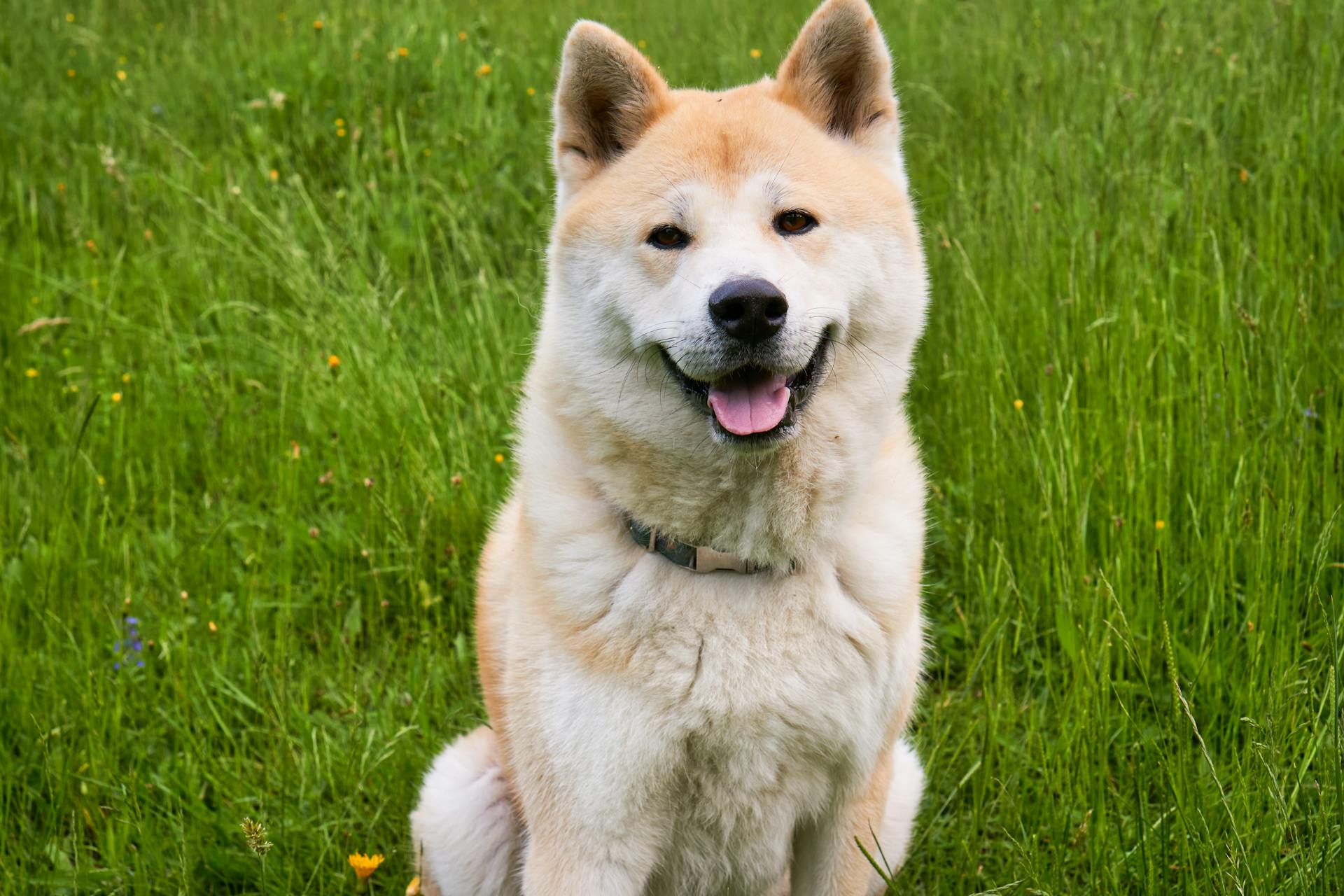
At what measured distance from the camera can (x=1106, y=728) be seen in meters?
2.44

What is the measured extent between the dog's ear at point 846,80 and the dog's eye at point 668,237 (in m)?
0.45

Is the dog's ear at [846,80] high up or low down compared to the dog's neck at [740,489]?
up

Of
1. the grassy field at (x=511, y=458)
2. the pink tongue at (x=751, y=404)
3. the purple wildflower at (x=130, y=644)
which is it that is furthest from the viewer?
the purple wildflower at (x=130, y=644)

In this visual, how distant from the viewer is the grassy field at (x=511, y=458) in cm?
257

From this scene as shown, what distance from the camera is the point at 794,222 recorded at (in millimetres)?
2326

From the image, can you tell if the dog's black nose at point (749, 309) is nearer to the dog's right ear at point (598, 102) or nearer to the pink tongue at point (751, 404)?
the pink tongue at point (751, 404)

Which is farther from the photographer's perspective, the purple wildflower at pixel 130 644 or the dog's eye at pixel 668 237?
the purple wildflower at pixel 130 644

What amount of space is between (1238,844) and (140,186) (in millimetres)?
5149

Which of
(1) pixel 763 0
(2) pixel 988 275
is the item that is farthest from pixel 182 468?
(1) pixel 763 0

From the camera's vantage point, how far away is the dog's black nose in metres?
2.07

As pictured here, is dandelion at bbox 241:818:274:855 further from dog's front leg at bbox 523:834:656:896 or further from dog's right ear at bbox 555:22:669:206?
dog's right ear at bbox 555:22:669:206

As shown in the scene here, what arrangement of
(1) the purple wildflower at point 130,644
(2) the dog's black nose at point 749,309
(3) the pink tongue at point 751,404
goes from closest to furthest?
(2) the dog's black nose at point 749,309 → (3) the pink tongue at point 751,404 → (1) the purple wildflower at point 130,644

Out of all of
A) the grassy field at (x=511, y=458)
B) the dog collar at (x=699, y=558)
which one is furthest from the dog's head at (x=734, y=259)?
the grassy field at (x=511, y=458)

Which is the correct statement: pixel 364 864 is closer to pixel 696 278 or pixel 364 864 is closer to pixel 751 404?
pixel 751 404
